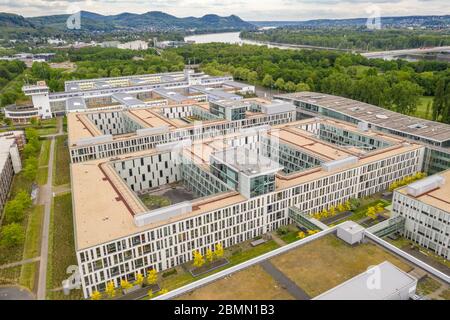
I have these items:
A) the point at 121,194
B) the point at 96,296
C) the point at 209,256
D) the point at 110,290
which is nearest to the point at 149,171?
the point at 121,194

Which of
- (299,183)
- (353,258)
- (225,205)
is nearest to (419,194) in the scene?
(299,183)

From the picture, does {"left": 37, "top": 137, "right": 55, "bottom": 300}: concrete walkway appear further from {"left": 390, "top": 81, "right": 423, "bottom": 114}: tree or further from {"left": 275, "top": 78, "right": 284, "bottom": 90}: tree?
{"left": 390, "top": 81, "right": 423, "bottom": 114}: tree

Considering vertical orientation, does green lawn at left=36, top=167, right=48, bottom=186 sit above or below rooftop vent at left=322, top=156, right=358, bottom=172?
below

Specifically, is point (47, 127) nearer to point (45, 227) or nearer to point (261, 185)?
point (45, 227)

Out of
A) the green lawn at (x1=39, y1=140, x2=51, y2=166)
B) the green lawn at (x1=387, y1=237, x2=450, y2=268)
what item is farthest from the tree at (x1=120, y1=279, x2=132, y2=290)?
the green lawn at (x1=39, y1=140, x2=51, y2=166)

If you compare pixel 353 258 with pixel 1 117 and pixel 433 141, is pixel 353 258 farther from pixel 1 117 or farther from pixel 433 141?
pixel 1 117

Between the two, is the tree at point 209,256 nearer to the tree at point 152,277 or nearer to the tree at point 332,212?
the tree at point 152,277
